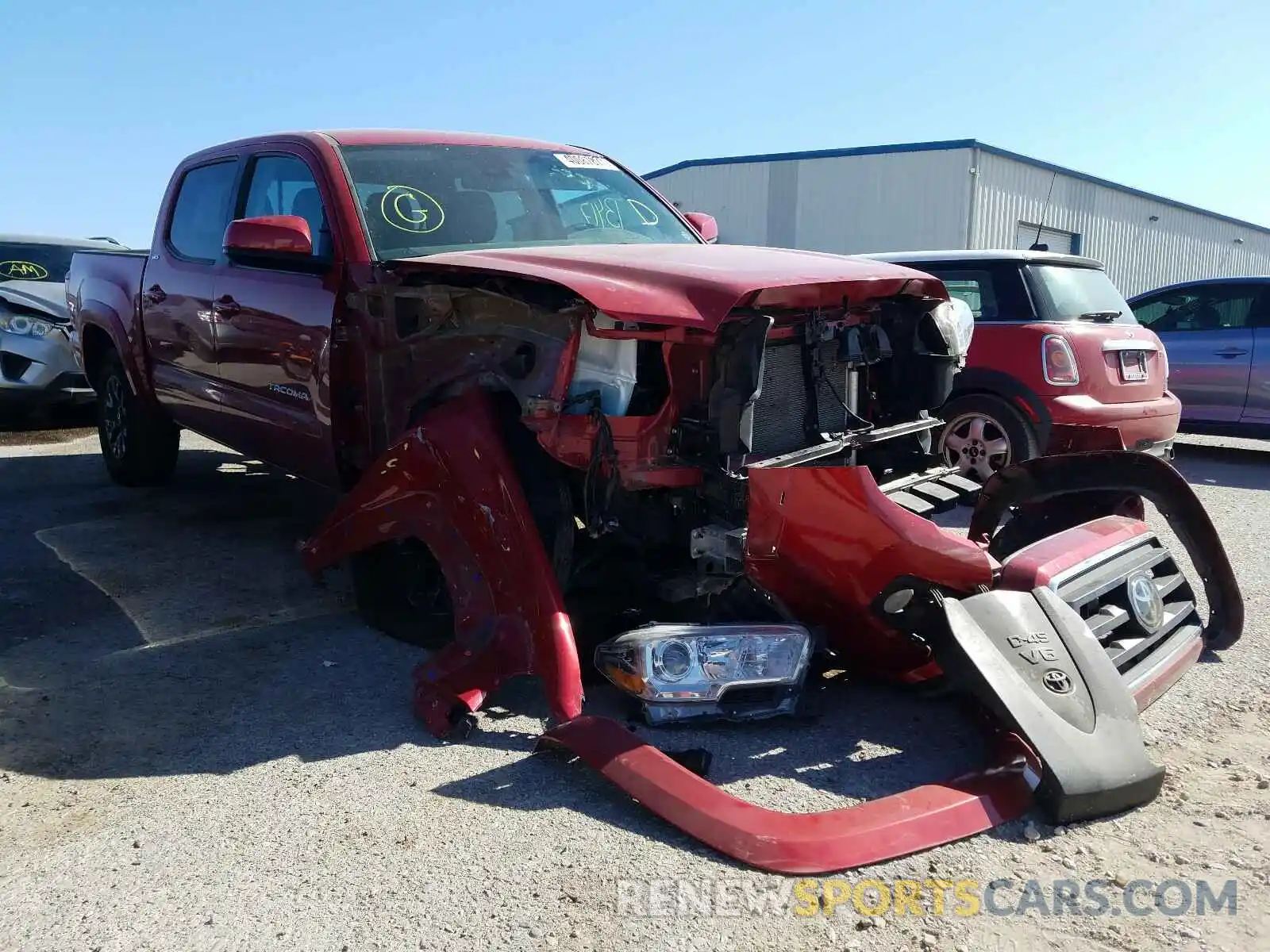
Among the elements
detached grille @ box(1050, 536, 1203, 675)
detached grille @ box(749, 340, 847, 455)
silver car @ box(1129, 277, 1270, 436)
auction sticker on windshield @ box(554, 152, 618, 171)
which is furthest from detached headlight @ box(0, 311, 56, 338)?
silver car @ box(1129, 277, 1270, 436)

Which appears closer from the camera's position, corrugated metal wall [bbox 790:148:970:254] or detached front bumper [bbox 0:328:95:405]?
detached front bumper [bbox 0:328:95:405]

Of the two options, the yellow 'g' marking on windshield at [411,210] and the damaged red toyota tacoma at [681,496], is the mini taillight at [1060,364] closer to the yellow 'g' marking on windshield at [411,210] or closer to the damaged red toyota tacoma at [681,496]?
the damaged red toyota tacoma at [681,496]

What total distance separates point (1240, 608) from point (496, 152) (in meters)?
3.66

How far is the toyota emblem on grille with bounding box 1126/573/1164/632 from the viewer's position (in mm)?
3336

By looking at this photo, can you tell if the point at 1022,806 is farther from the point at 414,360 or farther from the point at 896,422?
the point at 414,360

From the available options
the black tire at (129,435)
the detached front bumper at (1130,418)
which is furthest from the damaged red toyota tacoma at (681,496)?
the detached front bumper at (1130,418)

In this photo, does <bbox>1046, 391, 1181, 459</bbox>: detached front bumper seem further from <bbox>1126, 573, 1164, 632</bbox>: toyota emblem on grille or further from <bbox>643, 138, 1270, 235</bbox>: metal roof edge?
<bbox>643, 138, 1270, 235</bbox>: metal roof edge

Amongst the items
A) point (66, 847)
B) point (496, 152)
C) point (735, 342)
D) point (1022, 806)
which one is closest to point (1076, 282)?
point (496, 152)

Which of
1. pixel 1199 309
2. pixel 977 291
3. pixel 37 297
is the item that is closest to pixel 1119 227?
pixel 1199 309

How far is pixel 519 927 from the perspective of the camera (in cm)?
223

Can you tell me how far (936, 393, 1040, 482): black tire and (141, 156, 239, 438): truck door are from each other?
424 centimetres

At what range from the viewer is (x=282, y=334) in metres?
4.32

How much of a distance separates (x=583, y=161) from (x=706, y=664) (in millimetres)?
2967

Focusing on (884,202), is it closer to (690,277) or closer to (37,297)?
(37,297)
